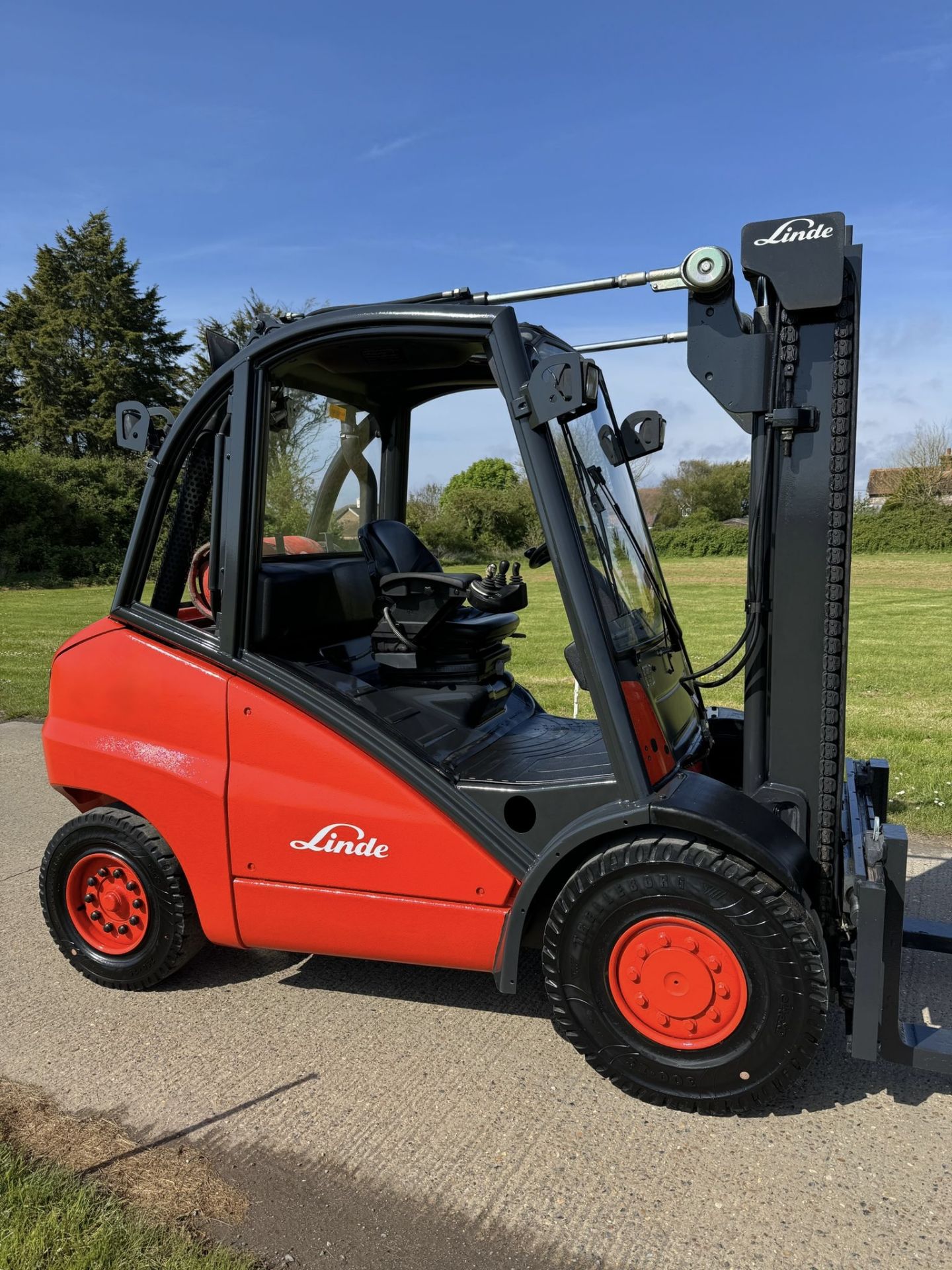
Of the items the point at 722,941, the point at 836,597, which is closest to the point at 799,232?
the point at 836,597

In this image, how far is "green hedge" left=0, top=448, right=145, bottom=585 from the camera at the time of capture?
27.7 m

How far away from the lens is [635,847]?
2.77m

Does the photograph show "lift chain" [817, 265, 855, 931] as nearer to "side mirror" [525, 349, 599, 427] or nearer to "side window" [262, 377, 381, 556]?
"side mirror" [525, 349, 599, 427]

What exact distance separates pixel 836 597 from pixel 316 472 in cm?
200

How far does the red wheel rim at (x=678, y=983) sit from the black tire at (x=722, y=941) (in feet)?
0.07

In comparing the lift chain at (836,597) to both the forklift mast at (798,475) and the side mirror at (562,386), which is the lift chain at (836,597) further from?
the side mirror at (562,386)

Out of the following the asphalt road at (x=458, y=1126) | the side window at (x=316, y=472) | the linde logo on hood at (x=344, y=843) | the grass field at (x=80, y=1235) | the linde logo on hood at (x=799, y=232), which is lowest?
the asphalt road at (x=458, y=1126)

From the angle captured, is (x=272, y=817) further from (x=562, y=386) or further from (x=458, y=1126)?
(x=562, y=386)

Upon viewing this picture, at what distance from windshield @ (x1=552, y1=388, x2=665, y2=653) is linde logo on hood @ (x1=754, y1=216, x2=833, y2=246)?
2.34 feet

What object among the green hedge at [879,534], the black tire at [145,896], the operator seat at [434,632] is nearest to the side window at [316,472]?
the operator seat at [434,632]

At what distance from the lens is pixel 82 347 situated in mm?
42094

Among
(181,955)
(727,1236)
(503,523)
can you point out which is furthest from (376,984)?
(503,523)

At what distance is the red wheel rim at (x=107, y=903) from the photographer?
357 centimetres

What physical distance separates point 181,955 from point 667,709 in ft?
6.47
